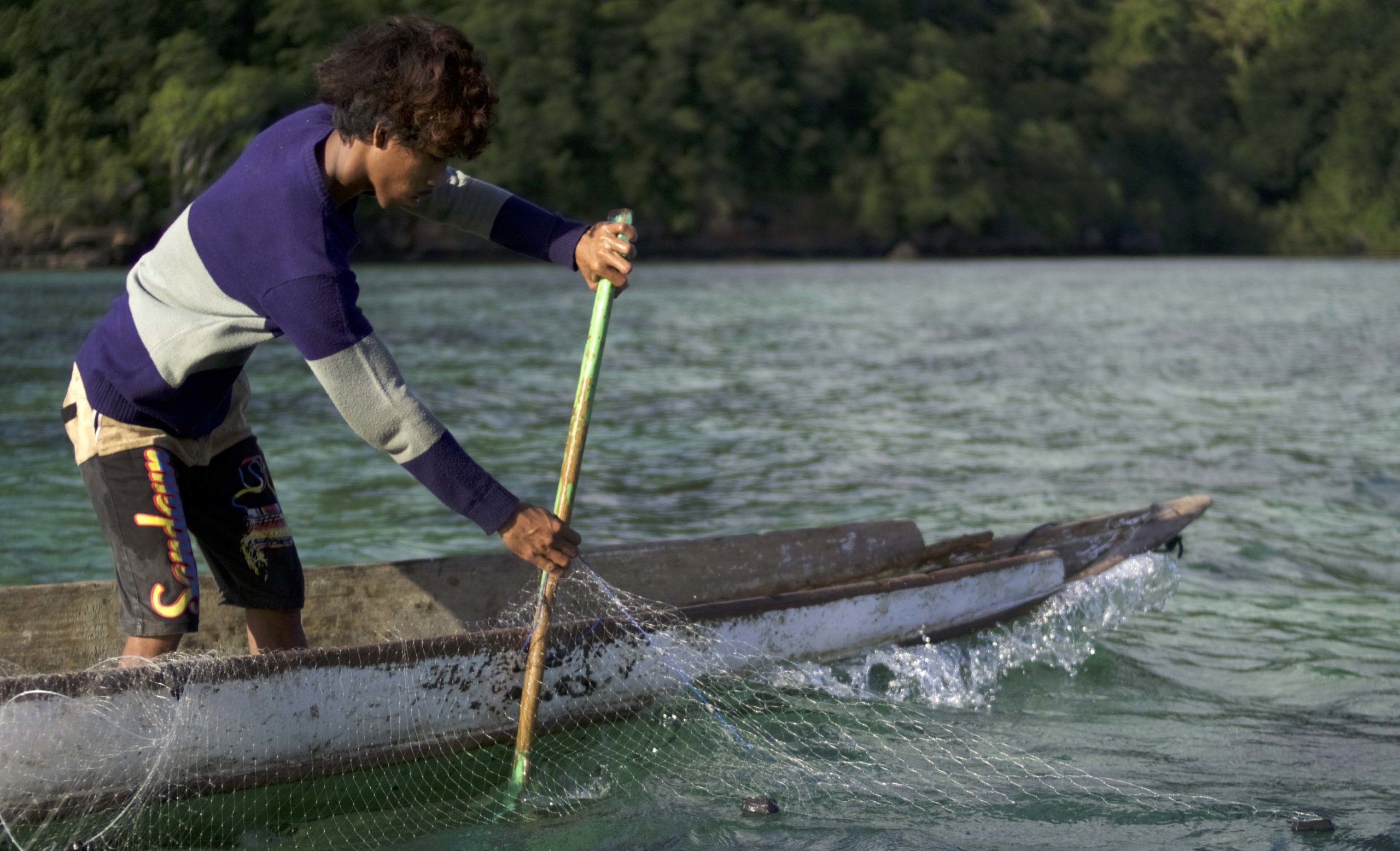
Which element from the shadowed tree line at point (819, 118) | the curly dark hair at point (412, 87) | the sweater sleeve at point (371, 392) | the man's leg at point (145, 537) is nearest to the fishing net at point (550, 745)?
the man's leg at point (145, 537)

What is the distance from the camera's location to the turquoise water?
4.51 m

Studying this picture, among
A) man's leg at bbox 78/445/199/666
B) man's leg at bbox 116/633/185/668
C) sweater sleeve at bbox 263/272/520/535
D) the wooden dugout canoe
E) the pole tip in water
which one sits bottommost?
the pole tip in water

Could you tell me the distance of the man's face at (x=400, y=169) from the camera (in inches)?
126

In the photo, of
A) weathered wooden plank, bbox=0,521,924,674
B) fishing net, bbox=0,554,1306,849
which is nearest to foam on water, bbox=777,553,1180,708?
fishing net, bbox=0,554,1306,849

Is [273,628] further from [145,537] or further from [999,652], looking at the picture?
[999,652]

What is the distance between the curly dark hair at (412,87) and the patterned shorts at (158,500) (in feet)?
3.10

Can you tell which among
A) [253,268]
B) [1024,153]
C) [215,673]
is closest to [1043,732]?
[215,673]

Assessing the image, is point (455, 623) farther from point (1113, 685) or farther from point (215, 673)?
point (1113, 685)

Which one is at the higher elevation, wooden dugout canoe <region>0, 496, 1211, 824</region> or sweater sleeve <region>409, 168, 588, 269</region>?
sweater sleeve <region>409, 168, 588, 269</region>

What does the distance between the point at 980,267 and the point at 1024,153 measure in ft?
52.7

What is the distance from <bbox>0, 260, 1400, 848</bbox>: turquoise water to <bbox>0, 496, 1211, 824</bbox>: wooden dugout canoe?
1.19 ft

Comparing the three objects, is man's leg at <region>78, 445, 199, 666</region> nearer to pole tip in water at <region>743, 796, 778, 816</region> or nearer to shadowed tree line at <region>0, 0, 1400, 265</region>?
pole tip in water at <region>743, 796, 778, 816</region>

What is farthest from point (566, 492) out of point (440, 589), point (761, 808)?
point (440, 589)

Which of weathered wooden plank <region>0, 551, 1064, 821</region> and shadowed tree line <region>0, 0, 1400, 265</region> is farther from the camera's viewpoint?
shadowed tree line <region>0, 0, 1400, 265</region>
